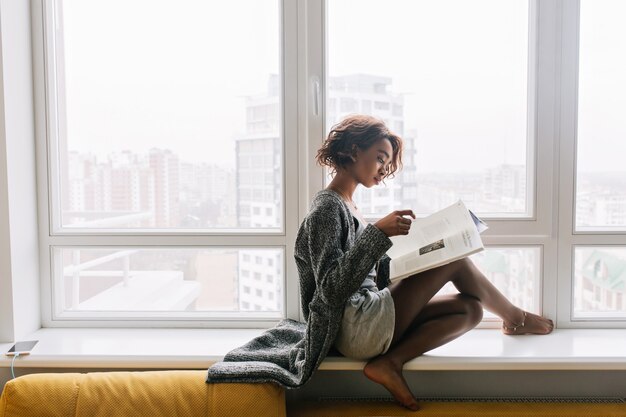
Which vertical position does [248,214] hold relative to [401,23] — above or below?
below

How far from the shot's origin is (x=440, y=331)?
1687 millimetres

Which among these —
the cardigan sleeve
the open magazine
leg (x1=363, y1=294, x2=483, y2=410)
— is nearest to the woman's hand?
the cardigan sleeve

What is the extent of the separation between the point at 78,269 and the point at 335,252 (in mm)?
1098

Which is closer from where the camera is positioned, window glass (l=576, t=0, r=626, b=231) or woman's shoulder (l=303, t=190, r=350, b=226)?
woman's shoulder (l=303, t=190, r=350, b=226)

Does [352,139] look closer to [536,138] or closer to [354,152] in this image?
[354,152]

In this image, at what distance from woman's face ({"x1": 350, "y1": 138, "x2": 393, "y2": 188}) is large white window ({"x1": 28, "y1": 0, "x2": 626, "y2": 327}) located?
0.29 metres

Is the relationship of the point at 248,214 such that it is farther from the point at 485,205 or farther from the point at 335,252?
the point at 485,205

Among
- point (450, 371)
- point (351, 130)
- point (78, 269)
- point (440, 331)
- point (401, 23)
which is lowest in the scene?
point (450, 371)

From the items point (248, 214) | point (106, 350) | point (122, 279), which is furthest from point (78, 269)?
point (248, 214)

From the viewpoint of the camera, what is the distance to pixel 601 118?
6.46ft

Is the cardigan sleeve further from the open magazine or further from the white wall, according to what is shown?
the white wall

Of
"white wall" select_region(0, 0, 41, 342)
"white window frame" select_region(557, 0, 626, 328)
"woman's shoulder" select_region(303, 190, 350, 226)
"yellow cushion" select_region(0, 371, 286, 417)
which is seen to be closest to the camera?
Answer: "yellow cushion" select_region(0, 371, 286, 417)

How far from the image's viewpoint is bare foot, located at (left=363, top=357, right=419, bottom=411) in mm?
1600

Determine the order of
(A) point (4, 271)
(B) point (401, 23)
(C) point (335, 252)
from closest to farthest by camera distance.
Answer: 1. (C) point (335, 252)
2. (A) point (4, 271)
3. (B) point (401, 23)
